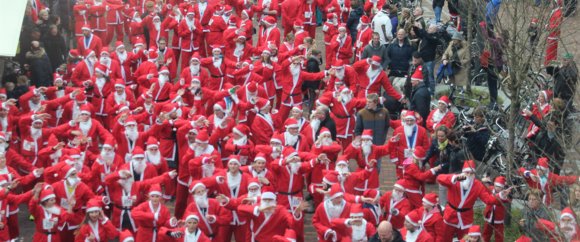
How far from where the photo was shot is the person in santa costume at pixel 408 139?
18.1 metres

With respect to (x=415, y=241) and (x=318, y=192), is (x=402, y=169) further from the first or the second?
(x=415, y=241)

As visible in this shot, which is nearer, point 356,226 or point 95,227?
point 356,226

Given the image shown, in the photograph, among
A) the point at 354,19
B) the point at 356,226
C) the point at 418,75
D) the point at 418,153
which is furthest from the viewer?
the point at 354,19

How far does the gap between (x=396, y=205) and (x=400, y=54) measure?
658cm

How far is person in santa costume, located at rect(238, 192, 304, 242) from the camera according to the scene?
612 inches

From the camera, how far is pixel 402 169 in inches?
717

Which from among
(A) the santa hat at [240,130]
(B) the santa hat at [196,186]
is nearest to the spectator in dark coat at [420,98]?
(A) the santa hat at [240,130]

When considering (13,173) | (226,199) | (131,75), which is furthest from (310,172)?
(131,75)

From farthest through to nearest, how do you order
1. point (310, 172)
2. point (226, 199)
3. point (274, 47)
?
point (274, 47) → point (310, 172) → point (226, 199)

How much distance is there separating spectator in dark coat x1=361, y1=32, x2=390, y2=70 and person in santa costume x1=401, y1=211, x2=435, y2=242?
307 inches

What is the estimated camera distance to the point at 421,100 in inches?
790

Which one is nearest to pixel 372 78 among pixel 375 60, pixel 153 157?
pixel 375 60

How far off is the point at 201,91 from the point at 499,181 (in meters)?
6.42

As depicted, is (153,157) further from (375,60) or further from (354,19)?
(354,19)
